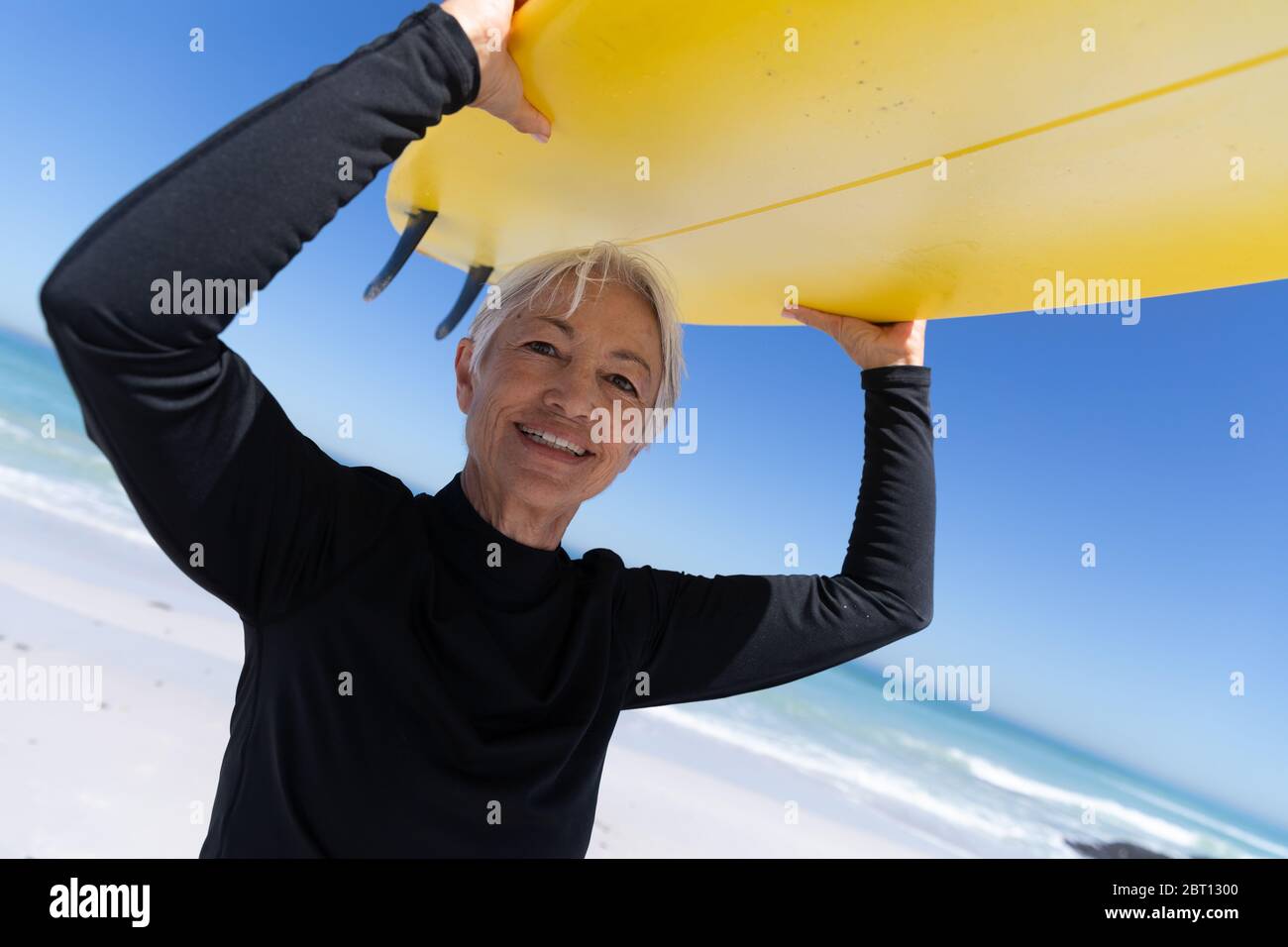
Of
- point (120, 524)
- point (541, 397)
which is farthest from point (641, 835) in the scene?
point (120, 524)

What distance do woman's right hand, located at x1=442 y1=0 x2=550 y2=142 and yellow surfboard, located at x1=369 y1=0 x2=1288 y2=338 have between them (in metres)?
0.04

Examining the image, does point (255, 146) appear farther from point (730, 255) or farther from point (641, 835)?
point (641, 835)

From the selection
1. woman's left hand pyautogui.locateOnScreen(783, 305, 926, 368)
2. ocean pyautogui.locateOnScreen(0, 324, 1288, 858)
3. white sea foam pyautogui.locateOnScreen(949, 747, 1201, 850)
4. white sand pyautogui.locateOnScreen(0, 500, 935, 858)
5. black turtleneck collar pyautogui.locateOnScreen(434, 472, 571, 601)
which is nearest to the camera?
black turtleneck collar pyautogui.locateOnScreen(434, 472, 571, 601)

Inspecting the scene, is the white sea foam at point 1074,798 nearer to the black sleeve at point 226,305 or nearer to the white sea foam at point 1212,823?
the white sea foam at point 1212,823

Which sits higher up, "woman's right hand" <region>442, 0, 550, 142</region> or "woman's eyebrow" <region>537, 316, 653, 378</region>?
"woman's right hand" <region>442, 0, 550, 142</region>

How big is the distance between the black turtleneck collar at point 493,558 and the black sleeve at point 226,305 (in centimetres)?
27

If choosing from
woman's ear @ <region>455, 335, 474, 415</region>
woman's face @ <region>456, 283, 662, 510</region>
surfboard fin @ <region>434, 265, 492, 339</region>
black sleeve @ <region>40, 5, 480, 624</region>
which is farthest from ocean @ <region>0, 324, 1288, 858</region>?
black sleeve @ <region>40, 5, 480, 624</region>

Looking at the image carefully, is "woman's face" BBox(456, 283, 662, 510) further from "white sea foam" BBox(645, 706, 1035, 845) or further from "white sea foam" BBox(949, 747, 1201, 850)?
"white sea foam" BBox(949, 747, 1201, 850)

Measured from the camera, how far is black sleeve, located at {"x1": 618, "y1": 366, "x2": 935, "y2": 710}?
1.50m

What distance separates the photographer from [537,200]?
1988 mm

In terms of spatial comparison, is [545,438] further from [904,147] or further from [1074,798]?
[1074,798]

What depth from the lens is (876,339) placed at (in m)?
2.00

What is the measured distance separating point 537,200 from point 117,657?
5.11 m

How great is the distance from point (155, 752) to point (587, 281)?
4.16 m
